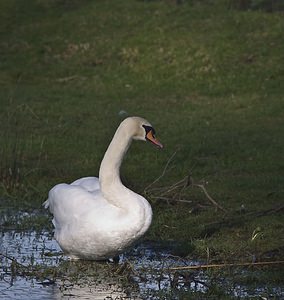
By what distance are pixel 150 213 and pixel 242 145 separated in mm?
5885

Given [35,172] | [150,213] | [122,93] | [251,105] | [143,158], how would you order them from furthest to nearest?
1. [122,93]
2. [251,105]
3. [143,158]
4. [35,172]
5. [150,213]

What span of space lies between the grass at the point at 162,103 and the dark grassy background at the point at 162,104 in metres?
0.02

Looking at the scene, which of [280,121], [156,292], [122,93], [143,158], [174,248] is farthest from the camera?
[122,93]

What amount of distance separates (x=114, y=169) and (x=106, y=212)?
1.54 ft

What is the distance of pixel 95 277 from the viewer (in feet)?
26.7

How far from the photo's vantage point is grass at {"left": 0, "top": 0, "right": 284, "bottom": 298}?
10.6 metres

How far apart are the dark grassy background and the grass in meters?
0.02

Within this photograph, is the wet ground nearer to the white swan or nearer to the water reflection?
the water reflection

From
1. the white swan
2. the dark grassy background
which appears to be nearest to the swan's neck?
the white swan

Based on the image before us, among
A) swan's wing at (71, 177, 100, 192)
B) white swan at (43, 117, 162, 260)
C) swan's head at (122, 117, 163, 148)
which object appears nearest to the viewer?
white swan at (43, 117, 162, 260)

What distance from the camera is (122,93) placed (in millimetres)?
18203

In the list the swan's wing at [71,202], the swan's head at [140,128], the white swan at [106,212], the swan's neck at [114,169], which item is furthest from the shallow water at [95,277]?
the swan's head at [140,128]

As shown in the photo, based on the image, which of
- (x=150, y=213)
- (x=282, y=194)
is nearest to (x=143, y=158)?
(x=282, y=194)

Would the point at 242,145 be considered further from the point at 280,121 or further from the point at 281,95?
the point at 281,95
